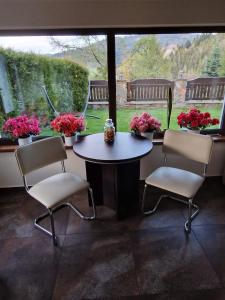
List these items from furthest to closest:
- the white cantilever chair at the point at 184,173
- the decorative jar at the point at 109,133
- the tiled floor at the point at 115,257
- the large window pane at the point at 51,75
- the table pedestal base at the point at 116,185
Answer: the large window pane at the point at 51,75 → the decorative jar at the point at 109,133 → the table pedestal base at the point at 116,185 → the white cantilever chair at the point at 184,173 → the tiled floor at the point at 115,257

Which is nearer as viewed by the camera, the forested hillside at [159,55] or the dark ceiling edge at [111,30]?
the dark ceiling edge at [111,30]

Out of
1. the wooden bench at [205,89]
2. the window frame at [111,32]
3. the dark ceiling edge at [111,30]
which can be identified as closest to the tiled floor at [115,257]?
the wooden bench at [205,89]

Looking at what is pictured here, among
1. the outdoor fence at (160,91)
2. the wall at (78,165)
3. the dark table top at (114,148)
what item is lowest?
the wall at (78,165)

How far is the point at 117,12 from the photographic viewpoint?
6.89 ft

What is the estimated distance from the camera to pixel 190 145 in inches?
81.7

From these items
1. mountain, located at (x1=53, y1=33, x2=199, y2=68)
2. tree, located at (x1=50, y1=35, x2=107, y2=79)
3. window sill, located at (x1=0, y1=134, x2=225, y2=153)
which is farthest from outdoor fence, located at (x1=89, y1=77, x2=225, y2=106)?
window sill, located at (x1=0, y1=134, x2=225, y2=153)

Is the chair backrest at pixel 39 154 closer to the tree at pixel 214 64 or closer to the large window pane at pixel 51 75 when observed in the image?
the large window pane at pixel 51 75

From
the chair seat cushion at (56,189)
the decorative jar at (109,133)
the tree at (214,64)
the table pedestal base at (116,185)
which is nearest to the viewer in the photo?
the chair seat cushion at (56,189)

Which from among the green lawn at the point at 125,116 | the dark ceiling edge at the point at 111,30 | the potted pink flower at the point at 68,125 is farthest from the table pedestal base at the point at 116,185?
the dark ceiling edge at the point at 111,30

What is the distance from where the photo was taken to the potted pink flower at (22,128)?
2346 mm

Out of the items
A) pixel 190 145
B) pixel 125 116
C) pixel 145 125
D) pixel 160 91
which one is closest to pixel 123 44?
pixel 160 91

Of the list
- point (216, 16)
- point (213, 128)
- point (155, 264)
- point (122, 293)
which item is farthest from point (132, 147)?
point (216, 16)

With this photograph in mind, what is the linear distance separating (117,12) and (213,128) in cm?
173

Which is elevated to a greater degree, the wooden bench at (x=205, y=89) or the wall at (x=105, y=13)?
the wall at (x=105, y=13)
